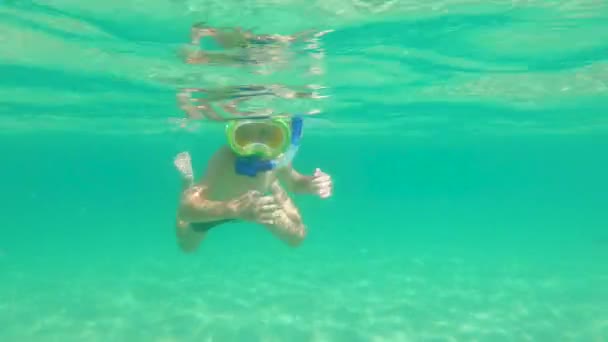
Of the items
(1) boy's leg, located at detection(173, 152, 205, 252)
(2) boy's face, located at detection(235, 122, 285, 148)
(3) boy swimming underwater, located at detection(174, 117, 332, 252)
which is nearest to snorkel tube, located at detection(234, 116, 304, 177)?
(3) boy swimming underwater, located at detection(174, 117, 332, 252)

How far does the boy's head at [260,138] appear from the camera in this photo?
688cm

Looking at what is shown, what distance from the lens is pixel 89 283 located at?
19062 millimetres

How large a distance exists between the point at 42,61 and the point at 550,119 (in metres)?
28.8

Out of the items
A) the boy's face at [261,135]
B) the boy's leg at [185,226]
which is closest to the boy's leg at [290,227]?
the boy's face at [261,135]

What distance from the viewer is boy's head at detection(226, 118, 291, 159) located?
688cm

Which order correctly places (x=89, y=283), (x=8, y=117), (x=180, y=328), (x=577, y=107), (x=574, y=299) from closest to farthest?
1. (x=180, y=328)
2. (x=574, y=299)
3. (x=89, y=283)
4. (x=577, y=107)
5. (x=8, y=117)

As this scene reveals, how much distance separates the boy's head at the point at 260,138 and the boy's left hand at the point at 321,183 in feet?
3.26

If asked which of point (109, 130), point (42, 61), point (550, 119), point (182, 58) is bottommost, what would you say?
point (182, 58)

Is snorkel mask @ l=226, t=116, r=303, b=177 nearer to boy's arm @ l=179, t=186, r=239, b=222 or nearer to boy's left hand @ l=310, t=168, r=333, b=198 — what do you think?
boy's left hand @ l=310, t=168, r=333, b=198

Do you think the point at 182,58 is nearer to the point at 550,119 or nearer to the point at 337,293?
the point at 337,293

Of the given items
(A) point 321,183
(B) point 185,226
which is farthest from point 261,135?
Result: (B) point 185,226

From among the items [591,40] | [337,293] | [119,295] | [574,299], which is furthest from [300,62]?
[574,299]

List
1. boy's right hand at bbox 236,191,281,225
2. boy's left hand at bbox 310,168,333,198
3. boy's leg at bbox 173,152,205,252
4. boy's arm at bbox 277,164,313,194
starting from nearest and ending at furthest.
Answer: boy's right hand at bbox 236,191,281,225 < boy's left hand at bbox 310,168,333,198 < boy's arm at bbox 277,164,313,194 < boy's leg at bbox 173,152,205,252

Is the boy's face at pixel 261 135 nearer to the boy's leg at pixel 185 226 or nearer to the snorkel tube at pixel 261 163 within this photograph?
the snorkel tube at pixel 261 163
